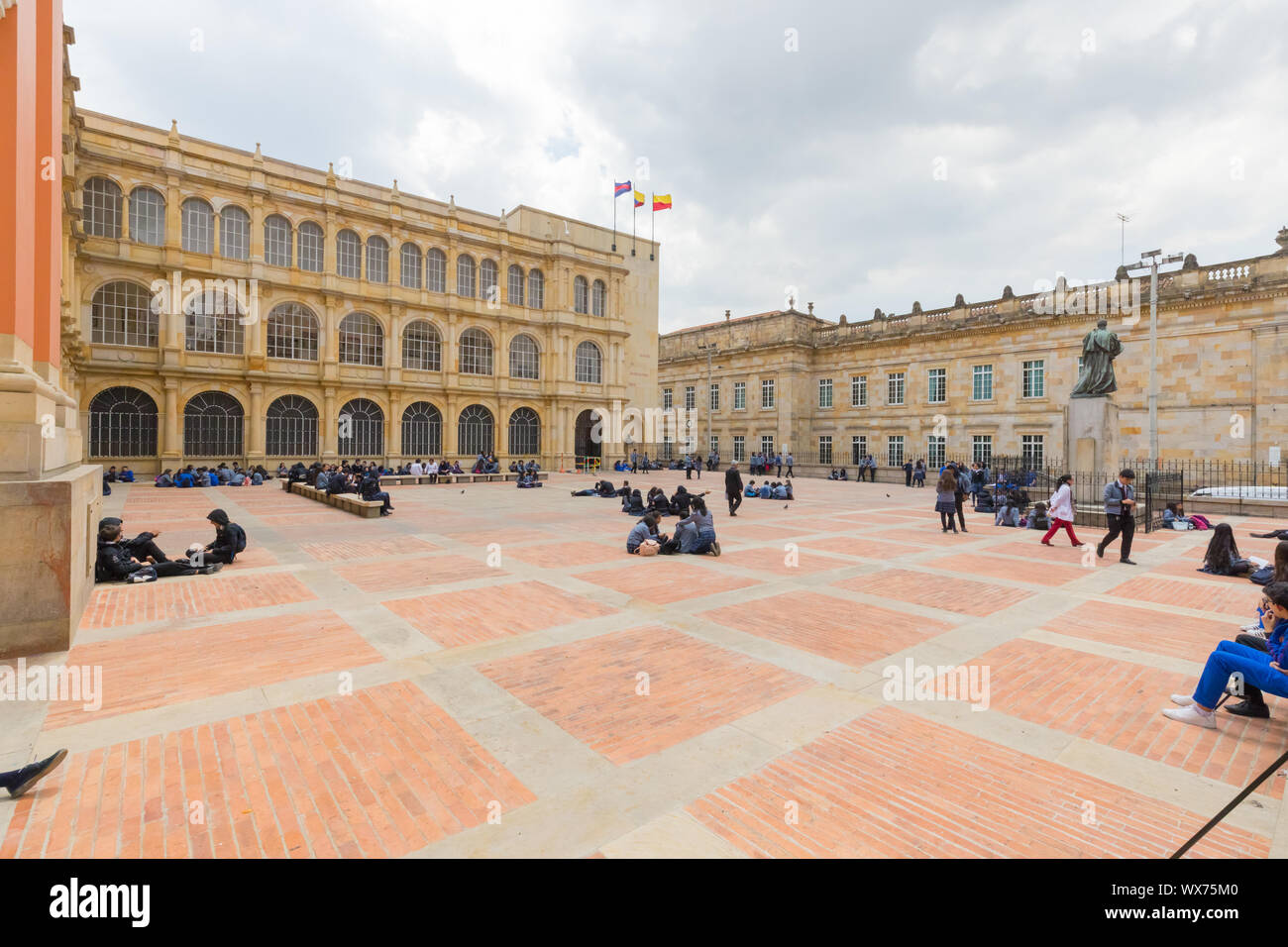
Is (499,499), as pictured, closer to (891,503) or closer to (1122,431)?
(891,503)

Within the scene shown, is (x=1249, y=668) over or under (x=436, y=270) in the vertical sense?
under

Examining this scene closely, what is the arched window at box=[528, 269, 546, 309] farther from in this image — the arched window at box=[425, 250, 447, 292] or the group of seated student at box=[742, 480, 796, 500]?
the group of seated student at box=[742, 480, 796, 500]

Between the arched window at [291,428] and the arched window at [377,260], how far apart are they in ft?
28.1

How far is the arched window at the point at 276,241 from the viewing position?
33.7 meters

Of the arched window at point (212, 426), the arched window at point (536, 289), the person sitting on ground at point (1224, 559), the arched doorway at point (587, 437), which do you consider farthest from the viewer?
the arched doorway at point (587, 437)

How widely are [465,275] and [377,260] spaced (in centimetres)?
539

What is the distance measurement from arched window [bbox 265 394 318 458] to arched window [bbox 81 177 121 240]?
10.3 meters

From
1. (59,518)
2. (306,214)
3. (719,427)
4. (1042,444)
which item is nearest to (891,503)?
(1042,444)

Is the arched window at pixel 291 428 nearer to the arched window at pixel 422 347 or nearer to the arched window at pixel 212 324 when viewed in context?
the arched window at pixel 212 324

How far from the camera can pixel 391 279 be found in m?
37.2

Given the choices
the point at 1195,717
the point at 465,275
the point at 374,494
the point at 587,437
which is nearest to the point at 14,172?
the point at 1195,717

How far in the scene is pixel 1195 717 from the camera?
454cm

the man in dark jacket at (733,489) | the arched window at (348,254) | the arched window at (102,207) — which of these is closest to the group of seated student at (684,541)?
the man in dark jacket at (733,489)

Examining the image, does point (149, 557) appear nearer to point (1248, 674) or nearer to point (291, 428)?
point (1248, 674)
